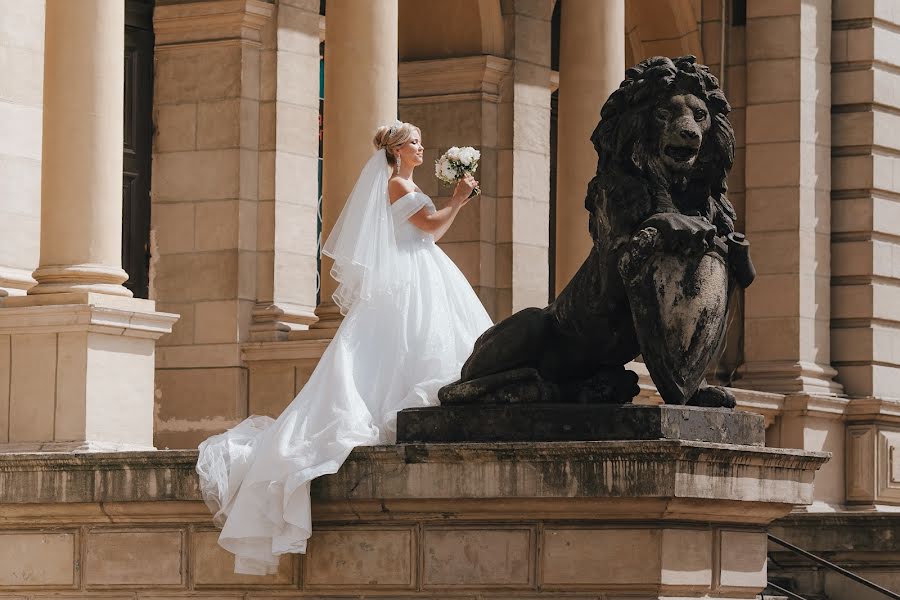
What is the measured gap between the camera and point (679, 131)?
35.1 feet

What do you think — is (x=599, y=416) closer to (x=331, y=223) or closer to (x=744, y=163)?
(x=331, y=223)

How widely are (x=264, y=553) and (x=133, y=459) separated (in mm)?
1003

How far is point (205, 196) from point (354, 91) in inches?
112

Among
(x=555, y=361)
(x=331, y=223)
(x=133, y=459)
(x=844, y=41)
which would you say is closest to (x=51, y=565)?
(x=133, y=459)

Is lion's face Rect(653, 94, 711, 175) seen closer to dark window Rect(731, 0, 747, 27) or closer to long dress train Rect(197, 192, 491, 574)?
long dress train Rect(197, 192, 491, 574)

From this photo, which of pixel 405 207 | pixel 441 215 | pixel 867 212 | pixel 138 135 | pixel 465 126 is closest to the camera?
pixel 405 207

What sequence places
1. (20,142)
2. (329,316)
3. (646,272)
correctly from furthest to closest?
(329,316) < (20,142) < (646,272)

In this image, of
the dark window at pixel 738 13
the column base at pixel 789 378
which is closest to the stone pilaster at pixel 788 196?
the column base at pixel 789 378

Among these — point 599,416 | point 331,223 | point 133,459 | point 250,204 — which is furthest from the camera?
point 250,204

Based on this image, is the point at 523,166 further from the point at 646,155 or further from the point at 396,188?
the point at 646,155

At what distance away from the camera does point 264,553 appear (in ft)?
36.1

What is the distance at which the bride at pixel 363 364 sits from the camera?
11.0m

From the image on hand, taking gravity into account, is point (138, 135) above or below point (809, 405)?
above

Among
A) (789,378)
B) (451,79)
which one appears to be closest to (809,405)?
(789,378)
